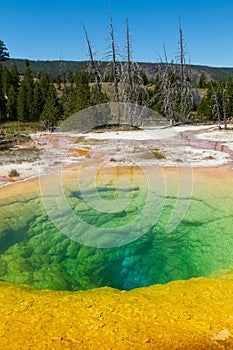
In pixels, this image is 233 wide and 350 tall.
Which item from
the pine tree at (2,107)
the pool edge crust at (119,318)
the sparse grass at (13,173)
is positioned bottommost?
the pool edge crust at (119,318)

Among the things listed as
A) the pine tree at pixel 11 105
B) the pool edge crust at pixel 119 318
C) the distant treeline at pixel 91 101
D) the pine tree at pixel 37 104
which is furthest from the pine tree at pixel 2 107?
the pool edge crust at pixel 119 318

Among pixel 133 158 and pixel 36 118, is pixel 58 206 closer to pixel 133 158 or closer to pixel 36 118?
pixel 133 158

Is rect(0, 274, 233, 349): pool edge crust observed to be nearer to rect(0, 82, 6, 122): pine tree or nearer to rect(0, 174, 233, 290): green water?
rect(0, 174, 233, 290): green water

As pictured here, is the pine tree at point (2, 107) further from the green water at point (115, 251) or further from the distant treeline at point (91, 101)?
the green water at point (115, 251)

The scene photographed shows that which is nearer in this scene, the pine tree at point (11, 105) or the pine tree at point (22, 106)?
the pine tree at point (22, 106)

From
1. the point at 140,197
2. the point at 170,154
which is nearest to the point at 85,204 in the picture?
the point at 140,197
